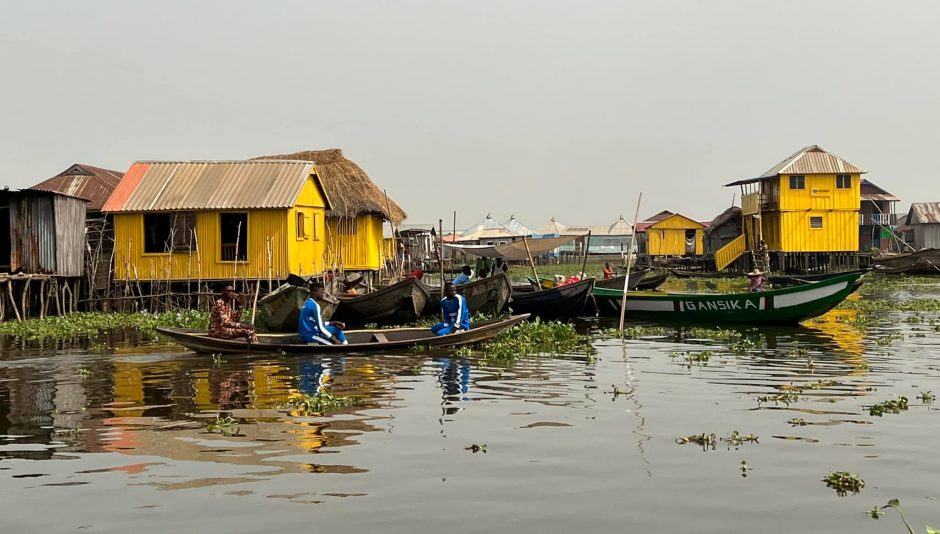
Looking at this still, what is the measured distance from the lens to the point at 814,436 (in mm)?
9422

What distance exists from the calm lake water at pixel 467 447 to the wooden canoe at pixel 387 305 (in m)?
6.04

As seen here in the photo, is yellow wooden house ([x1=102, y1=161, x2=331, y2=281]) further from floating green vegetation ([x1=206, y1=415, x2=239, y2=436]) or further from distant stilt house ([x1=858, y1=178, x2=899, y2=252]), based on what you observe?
distant stilt house ([x1=858, y1=178, x2=899, y2=252])

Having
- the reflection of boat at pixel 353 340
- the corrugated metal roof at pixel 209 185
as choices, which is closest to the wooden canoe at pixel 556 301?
the reflection of boat at pixel 353 340

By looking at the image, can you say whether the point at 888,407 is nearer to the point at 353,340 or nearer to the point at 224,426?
the point at 224,426

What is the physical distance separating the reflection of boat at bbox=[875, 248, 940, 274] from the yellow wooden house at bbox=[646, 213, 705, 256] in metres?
17.9

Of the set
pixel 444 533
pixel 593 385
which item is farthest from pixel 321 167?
pixel 444 533

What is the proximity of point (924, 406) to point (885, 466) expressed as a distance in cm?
329

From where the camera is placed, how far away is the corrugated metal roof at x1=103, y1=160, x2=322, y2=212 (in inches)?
1024

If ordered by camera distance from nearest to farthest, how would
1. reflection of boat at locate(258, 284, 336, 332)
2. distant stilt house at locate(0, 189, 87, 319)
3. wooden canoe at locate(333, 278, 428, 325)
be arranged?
reflection of boat at locate(258, 284, 336, 332) < wooden canoe at locate(333, 278, 428, 325) < distant stilt house at locate(0, 189, 87, 319)

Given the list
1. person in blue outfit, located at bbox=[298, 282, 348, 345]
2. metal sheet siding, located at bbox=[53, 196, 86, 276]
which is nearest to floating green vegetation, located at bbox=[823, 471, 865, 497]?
person in blue outfit, located at bbox=[298, 282, 348, 345]

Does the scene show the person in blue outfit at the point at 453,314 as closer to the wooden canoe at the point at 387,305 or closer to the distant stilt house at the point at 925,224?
the wooden canoe at the point at 387,305

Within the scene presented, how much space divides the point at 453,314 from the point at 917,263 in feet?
119

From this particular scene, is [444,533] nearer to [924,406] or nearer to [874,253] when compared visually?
[924,406]

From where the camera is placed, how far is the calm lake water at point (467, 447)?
7.02 m
